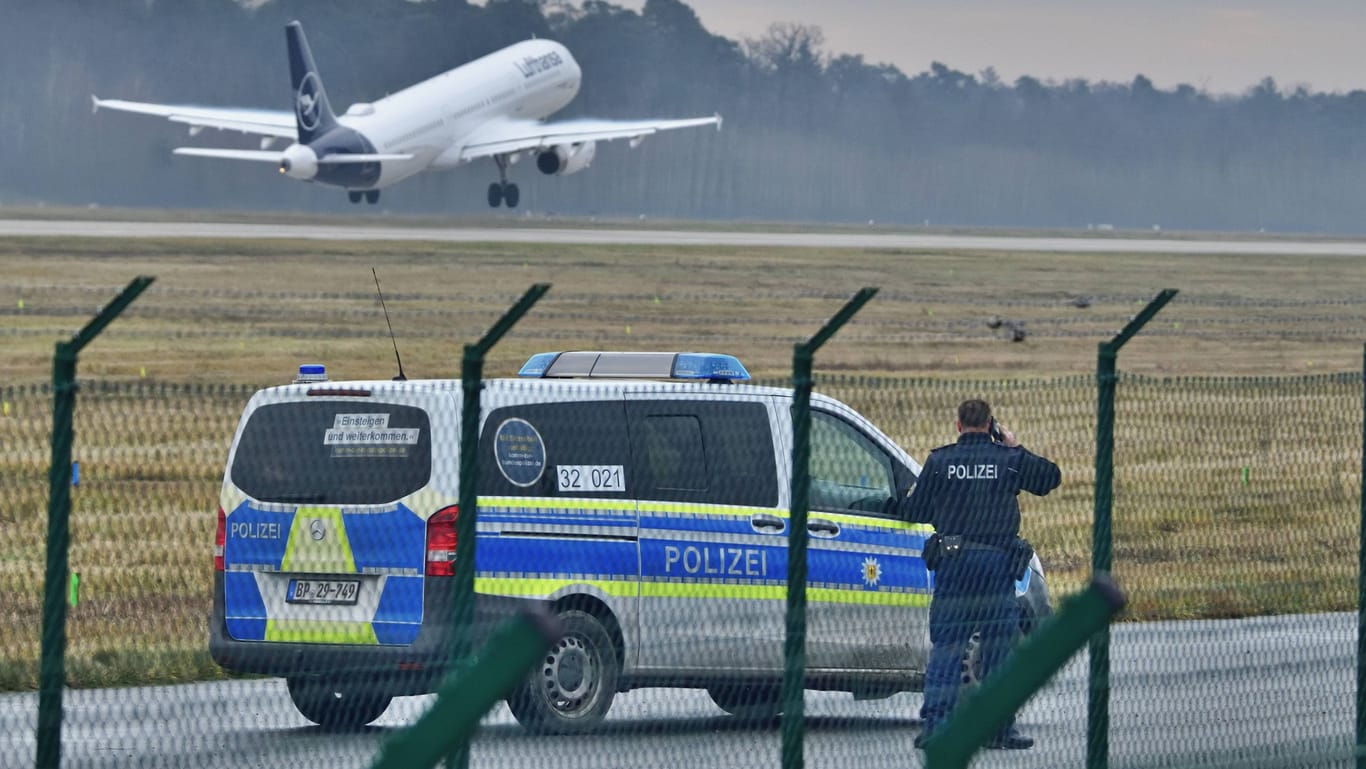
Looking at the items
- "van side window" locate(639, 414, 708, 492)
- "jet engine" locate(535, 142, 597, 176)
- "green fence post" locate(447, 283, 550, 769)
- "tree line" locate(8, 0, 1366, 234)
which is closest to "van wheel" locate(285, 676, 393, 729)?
"van side window" locate(639, 414, 708, 492)

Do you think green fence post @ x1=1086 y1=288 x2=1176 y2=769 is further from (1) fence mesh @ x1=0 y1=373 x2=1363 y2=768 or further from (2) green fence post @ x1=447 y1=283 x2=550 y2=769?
(2) green fence post @ x1=447 y1=283 x2=550 y2=769

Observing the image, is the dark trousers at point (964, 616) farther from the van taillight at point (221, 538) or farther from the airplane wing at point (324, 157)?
the airplane wing at point (324, 157)

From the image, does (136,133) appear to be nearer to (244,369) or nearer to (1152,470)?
(244,369)

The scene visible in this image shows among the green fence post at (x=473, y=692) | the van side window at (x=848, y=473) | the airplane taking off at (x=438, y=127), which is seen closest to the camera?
the green fence post at (x=473, y=692)

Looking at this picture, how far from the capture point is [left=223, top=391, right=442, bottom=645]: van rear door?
8953 mm

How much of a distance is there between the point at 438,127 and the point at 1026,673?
227 ft

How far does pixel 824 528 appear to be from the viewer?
9.70 meters

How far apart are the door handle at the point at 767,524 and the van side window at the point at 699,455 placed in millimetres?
76

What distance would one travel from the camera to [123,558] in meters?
12.1

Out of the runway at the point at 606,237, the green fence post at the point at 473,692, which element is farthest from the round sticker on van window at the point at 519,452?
the runway at the point at 606,237

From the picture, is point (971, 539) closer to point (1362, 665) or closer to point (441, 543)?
point (1362, 665)

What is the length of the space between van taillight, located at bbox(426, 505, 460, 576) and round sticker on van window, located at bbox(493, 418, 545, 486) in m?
0.41

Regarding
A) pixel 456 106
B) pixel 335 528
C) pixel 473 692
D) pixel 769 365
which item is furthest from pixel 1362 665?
pixel 456 106

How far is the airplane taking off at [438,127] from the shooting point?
222 feet
